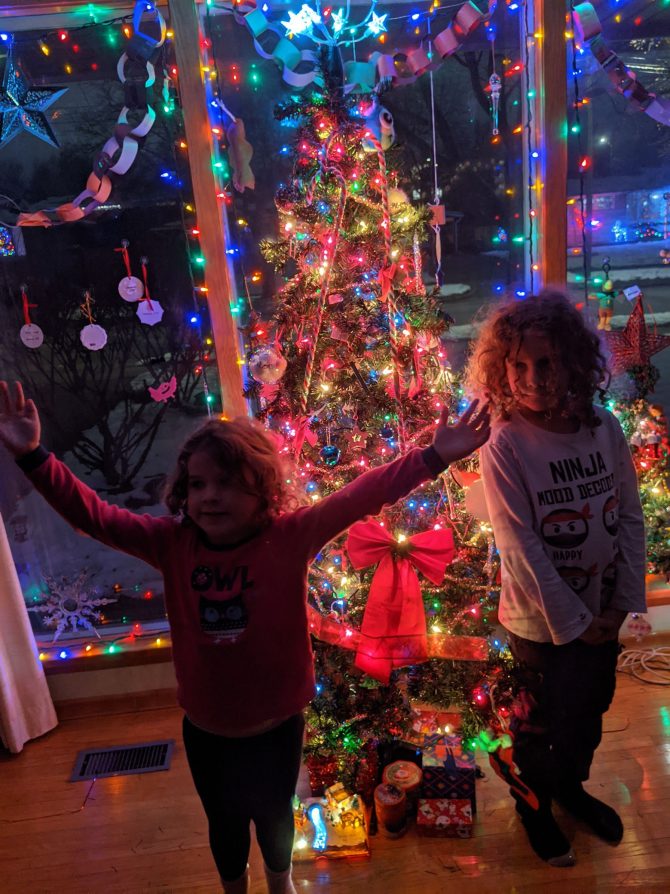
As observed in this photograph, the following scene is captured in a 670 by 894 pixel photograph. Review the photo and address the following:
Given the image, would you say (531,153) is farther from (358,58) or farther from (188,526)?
(188,526)

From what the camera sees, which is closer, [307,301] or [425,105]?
[307,301]

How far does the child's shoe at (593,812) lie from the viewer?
70.0 inches

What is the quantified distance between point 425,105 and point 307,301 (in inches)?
42.3

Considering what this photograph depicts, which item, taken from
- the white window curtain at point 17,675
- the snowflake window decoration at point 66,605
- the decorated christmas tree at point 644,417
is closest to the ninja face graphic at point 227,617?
the white window curtain at point 17,675

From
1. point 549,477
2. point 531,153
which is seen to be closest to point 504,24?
point 531,153

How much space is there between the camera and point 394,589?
1823mm

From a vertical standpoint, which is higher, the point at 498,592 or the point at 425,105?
the point at 425,105

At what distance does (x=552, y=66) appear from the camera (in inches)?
88.3

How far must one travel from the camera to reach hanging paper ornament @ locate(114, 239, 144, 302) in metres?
2.45

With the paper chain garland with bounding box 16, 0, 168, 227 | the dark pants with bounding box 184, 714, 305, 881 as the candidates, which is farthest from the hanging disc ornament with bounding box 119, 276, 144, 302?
the dark pants with bounding box 184, 714, 305, 881

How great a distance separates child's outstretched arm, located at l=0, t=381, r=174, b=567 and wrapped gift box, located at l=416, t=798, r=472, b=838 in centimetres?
111

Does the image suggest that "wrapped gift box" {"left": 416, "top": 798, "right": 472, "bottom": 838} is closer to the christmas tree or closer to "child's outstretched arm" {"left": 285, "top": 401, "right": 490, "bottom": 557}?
the christmas tree

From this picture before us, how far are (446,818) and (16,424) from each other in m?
1.57

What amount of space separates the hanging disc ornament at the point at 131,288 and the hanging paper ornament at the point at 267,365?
0.90 meters
